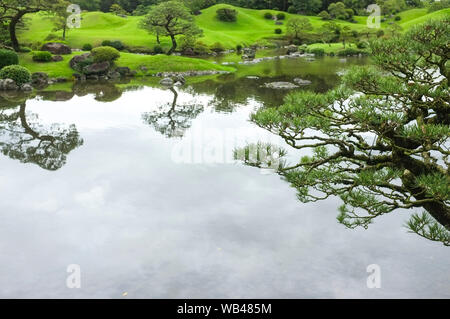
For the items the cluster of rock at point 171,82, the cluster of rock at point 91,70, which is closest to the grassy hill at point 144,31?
the cluster of rock at point 91,70

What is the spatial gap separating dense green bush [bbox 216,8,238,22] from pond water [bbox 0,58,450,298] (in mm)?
69327

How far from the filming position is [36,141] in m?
17.7

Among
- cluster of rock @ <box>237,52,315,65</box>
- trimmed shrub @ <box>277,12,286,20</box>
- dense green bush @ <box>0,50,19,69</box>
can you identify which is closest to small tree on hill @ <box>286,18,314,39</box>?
cluster of rock @ <box>237,52,315,65</box>

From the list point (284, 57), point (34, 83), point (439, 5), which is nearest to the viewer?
point (34, 83)

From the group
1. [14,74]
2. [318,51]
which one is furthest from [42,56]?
[318,51]

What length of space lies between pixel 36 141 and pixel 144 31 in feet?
161

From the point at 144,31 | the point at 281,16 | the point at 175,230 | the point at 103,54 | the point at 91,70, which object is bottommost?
the point at 91,70

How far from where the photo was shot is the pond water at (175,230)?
312 inches

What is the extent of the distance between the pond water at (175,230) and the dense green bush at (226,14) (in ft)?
227

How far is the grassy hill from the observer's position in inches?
2134

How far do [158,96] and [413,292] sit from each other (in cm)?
2456

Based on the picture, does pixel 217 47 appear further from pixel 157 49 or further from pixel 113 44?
pixel 113 44

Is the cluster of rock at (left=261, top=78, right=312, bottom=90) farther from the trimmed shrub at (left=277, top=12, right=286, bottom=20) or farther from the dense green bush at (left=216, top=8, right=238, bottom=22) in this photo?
the trimmed shrub at (left=277, top=12, right=286, bottom=20)
